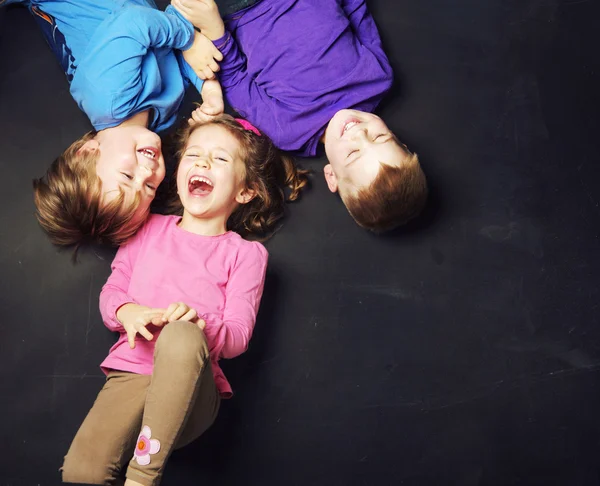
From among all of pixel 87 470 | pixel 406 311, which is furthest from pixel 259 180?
pixel 87 470

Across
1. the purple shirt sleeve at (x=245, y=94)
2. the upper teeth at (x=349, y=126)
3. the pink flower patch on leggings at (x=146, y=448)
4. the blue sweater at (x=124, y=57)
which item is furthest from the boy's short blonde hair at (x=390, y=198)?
the pink flower patch on leggings at (x=146, y=448)

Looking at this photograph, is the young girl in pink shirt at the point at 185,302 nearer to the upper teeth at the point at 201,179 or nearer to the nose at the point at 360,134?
the upper teeth at the point at 201,179

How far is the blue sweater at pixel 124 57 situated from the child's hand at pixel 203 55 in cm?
2

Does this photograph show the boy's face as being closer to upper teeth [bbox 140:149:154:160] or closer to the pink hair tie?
upper teeth [bbox 140:149:154:160]

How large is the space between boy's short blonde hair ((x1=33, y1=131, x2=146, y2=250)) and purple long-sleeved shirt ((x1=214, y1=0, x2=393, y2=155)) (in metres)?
0.39

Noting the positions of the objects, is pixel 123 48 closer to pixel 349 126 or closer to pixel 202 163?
pixel 202 163

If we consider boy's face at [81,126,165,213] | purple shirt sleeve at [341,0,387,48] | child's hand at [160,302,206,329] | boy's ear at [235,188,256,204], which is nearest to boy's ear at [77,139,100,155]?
boy's face at [81,126,165,213]

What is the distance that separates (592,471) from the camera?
1560mm

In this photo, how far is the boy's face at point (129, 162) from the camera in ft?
4.74

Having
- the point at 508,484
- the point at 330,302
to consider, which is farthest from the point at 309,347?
the point at 508,484

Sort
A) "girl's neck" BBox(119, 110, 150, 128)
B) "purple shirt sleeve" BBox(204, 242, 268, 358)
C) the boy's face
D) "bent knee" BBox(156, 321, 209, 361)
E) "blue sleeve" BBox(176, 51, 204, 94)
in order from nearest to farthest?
"bent knee" BBox(156, 321, 209, 361), "purple shirt sleeve" BBox(204, 242, 268, 358), the boy's face, "girl's neck" BBox(119, 110, 150, 128), "blue sleeve" BBox(176, 51, 204, 94)

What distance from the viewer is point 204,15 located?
1.60 meters

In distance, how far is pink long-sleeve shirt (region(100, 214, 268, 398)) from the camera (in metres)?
1.38

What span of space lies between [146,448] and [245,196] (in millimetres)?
610
